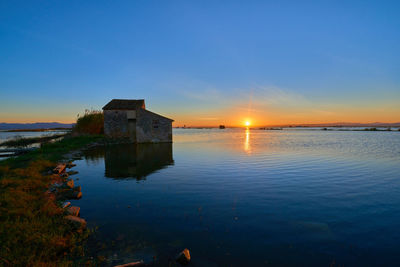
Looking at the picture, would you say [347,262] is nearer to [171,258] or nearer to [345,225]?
[345,225]

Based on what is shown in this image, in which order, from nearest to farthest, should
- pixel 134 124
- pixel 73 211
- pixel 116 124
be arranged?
1. pixel 73 211
2. pixel 116 124
3. pixel 134 124

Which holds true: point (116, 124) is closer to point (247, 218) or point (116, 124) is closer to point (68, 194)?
point (68, 194)

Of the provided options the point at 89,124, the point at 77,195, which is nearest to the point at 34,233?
the point at 77,195

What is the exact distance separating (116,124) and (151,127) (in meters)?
6.52

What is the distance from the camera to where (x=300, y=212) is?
24.9 feet

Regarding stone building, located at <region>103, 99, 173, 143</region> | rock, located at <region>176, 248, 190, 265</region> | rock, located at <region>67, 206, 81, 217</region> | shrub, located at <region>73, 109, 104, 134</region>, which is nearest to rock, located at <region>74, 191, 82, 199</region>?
rock, located at <region>67, 206, 81, 217</region>

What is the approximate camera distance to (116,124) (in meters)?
36.0

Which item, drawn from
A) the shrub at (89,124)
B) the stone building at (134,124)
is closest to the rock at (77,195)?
the stone building at (134,124)

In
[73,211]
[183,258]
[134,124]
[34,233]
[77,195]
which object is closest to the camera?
[183,258]

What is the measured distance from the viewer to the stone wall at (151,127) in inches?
1391

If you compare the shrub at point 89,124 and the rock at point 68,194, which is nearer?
the rock at point 68,194

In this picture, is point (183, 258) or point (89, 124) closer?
point (183, 258)

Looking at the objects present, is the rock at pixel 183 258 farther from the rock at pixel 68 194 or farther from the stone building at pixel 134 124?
the stone building at pixel 134 124

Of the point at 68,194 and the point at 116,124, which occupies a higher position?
the point at 116,124
